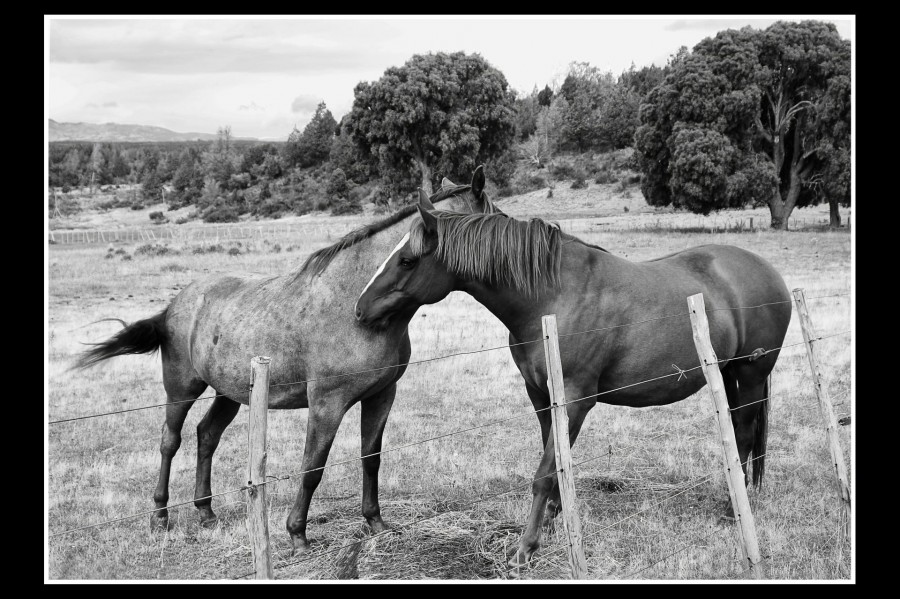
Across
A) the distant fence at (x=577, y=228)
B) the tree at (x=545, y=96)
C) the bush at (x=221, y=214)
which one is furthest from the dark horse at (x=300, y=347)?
the tree at (x=545, y=96)

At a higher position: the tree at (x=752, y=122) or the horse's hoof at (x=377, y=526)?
the tree at (x=752, y=122)

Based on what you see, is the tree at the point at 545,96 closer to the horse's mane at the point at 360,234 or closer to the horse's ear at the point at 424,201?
the horse's mane at the point at 360,234

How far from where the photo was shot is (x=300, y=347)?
5508mm

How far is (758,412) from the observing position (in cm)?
646

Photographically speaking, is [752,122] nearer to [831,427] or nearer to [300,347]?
[831,427]

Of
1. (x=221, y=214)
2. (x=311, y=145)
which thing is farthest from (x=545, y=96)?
(x=221, y=214)

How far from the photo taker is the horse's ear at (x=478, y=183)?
5.53 meters

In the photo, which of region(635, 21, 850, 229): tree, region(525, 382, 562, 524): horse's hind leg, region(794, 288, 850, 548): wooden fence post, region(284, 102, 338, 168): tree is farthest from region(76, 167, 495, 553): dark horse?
region(284, 102, 338, 168): tree

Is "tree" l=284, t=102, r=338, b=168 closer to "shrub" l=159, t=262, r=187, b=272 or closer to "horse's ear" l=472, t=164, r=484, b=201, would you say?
"shrub" l=159, t=262, r=187, b=272

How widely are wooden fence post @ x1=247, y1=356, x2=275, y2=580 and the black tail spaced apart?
8.65 feet

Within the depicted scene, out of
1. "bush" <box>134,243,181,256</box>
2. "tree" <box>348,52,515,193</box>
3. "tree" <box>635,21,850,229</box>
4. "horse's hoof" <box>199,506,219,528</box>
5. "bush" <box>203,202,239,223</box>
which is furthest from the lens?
"bush" <box>203,202,239,223</box>

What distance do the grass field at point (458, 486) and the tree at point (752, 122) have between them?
1956 centimetres

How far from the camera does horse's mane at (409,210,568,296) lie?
16.7ft

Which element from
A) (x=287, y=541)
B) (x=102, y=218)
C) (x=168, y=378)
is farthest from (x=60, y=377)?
(x=102, y=218)
